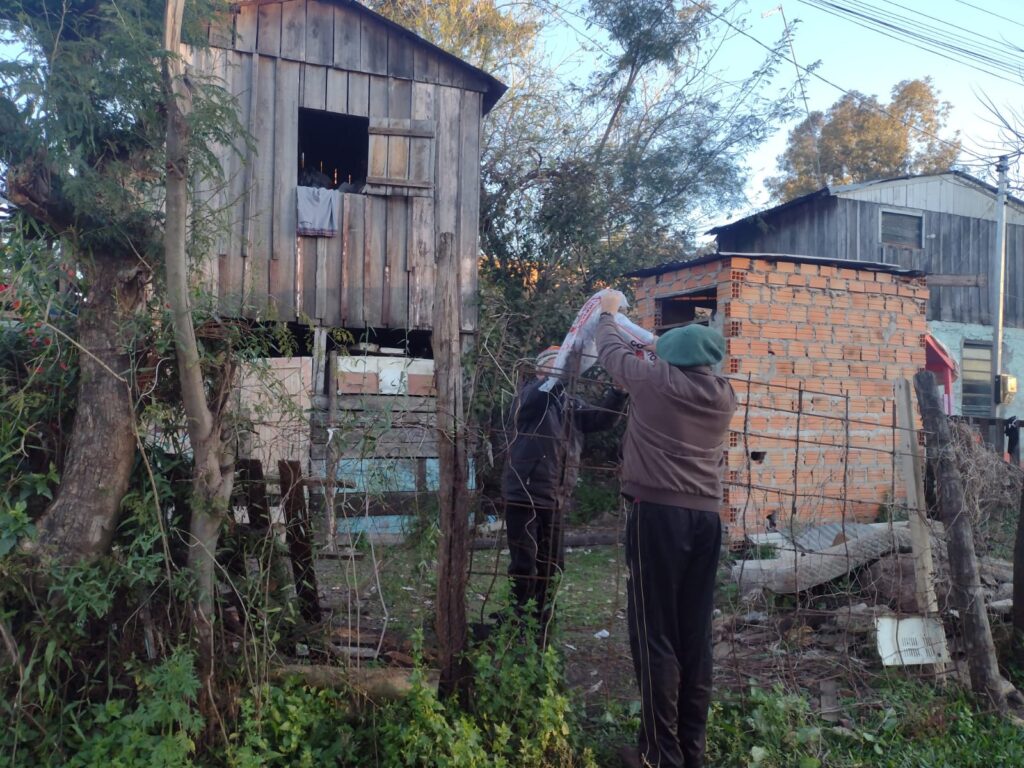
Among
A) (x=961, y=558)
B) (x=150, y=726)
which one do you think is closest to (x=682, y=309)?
(x=961, y=558)

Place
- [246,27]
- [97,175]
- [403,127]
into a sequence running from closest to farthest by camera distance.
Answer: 1. [97,175]
2. [246,27]
3. [403,127]

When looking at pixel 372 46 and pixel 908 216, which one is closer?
pixel 372 46

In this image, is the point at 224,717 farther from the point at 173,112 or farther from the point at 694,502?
the point at 173,112

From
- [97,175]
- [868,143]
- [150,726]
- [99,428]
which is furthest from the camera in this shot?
[868,143]

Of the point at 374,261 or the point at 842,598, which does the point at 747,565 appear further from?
the point at 374,261

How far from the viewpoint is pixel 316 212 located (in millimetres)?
9422

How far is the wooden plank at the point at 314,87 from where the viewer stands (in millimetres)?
9516

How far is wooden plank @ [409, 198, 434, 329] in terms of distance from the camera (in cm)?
984

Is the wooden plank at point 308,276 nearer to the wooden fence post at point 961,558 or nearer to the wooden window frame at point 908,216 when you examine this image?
the wooden fence post at point 961,558

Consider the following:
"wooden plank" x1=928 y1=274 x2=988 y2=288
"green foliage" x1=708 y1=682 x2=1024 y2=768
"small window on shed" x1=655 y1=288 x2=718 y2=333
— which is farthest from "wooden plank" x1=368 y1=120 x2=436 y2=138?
"green foliage" x1=708 y1=682 x2=1024 y2=768

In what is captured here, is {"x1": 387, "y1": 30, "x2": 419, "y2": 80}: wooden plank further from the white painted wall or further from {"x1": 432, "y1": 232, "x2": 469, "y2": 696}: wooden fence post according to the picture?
the white painted wall

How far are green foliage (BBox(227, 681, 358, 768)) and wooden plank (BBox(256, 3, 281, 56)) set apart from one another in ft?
25.5

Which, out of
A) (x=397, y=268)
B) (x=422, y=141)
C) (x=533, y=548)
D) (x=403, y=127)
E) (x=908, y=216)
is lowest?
(x=533, y=548)

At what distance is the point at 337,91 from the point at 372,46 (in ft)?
2.25
